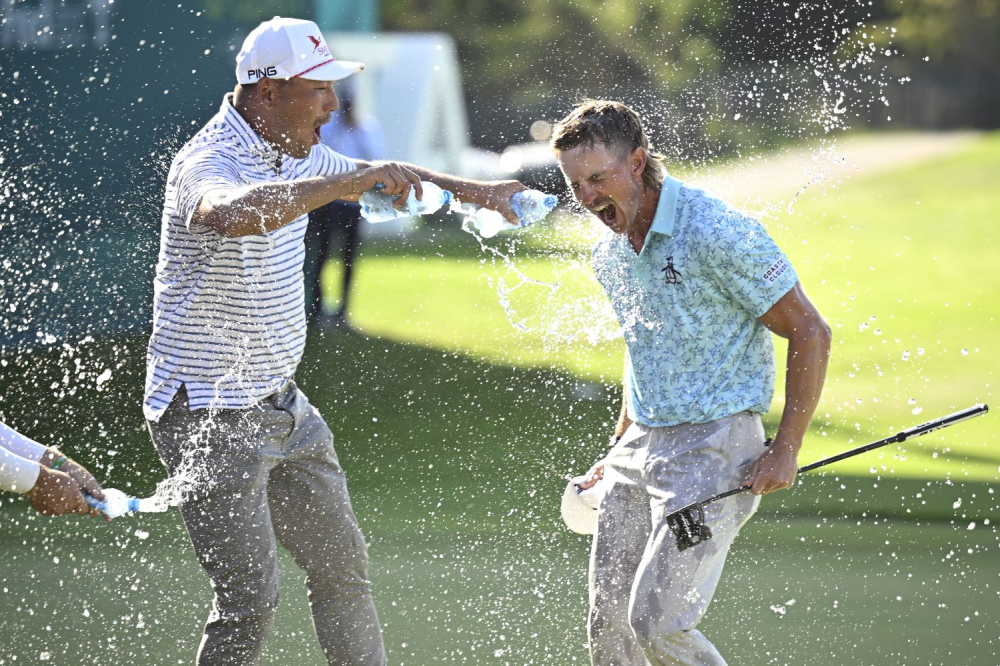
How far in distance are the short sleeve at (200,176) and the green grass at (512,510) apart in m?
1.78

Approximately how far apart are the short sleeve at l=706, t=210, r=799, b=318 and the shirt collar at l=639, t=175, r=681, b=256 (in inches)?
4.0

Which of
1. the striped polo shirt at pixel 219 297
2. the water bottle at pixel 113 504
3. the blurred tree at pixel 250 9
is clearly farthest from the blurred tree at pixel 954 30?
the water bottle at pixel 113 504

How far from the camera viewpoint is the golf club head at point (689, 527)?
324 centimetres

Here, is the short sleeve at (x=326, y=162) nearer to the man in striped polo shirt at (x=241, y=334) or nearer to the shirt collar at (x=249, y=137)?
the man in striped polo shirt at (x=241, y=334)

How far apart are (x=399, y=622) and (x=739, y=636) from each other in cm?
119

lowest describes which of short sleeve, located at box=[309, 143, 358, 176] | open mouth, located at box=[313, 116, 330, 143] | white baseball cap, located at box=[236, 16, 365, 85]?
short sleeve, located at box=[309, 143, 358, 176]

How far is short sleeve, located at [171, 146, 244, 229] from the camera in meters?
3.24

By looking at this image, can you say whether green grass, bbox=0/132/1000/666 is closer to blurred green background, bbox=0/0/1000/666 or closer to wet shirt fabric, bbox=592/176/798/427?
blurred green background, bbox=0/0/1000/666

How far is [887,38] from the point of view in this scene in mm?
40938

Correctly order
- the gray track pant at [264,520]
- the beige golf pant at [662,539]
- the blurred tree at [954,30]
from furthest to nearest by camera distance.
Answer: the blurred tree at [954,30] < the gray track pant at [264,520] < the beige golf pant at [662,539]

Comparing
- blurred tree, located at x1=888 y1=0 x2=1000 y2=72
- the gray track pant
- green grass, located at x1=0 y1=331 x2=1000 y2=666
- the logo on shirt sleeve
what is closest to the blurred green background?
green grass, located at x1=0 y1=331 x2=1000 y2=666

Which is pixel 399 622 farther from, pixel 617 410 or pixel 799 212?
pixel 799 212

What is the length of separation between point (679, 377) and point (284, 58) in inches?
51.3

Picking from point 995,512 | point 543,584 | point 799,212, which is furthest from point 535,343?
point 799,212
